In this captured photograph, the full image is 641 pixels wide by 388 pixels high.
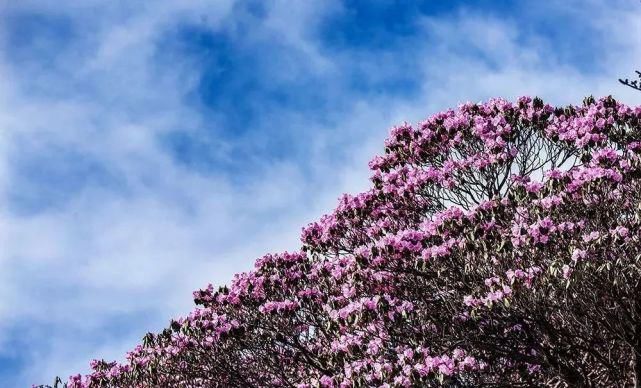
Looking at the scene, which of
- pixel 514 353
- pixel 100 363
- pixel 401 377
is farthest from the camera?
pixel 100 363

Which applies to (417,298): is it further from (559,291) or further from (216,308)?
(216,308)

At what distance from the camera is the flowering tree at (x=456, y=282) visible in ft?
34.0

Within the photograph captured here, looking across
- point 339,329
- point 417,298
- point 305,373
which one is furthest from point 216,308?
point 417,298

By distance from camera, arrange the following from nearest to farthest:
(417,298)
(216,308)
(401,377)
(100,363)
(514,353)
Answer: (401,377), (514,353), (417,298), (216,308), (100,363)

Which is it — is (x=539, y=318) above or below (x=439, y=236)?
below

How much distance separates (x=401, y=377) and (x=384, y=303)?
1.53 m

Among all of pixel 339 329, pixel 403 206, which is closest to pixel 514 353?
pixel 339 329

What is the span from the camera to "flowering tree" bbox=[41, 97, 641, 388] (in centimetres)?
1037

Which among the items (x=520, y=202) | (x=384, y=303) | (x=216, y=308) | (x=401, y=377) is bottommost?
(x=401, y=377)

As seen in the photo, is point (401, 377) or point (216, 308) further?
point (216, 308)

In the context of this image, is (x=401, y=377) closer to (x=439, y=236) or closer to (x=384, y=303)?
(x=384, y=303)

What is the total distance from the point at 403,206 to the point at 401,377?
5.64 meters

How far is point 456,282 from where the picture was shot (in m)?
11.7

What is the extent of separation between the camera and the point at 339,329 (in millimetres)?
12453
